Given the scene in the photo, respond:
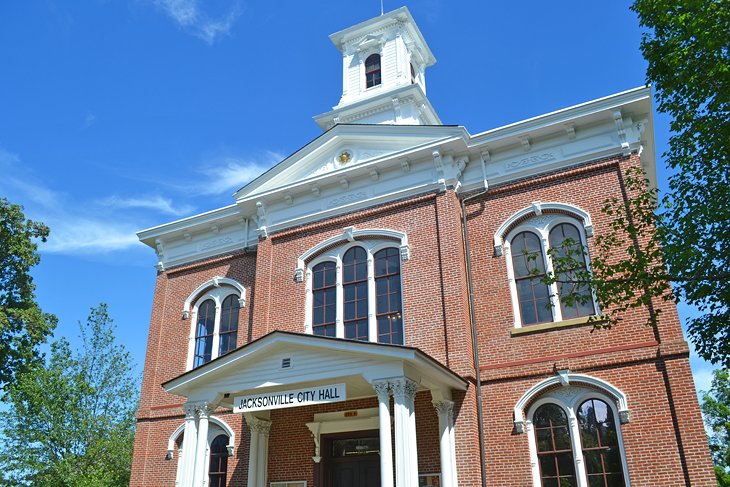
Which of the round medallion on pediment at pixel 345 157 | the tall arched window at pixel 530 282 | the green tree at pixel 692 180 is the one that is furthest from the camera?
the round medallion on pediment at pixel 345 157

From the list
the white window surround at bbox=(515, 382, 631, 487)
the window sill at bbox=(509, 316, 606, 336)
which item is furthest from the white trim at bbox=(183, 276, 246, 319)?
the white window surround at bbox=(515, 382, 631, 487)

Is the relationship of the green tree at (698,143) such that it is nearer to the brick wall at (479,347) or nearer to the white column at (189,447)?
the brick wall at (479,347)

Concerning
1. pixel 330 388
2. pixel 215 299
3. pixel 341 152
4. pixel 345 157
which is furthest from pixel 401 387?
pixel 215 299

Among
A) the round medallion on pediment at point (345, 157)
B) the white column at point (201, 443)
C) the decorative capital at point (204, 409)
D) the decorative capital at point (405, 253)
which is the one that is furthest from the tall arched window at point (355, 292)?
the white column at point (201, 443)

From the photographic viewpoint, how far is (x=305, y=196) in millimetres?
17562

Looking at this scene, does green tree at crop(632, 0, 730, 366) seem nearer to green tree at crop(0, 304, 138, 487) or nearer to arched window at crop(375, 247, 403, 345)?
arched window at crop(375, 247, 403, 345)

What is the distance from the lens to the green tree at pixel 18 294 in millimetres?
26969

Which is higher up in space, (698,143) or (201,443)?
(698,143)

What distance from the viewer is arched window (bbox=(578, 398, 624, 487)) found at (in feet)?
39.6

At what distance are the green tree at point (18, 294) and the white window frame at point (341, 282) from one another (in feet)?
54.4

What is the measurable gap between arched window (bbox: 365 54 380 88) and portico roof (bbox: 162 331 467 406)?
11.6 m

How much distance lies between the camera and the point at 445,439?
13.0m

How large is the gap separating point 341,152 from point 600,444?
32.2 feet

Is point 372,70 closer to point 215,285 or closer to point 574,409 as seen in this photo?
point 215,285
